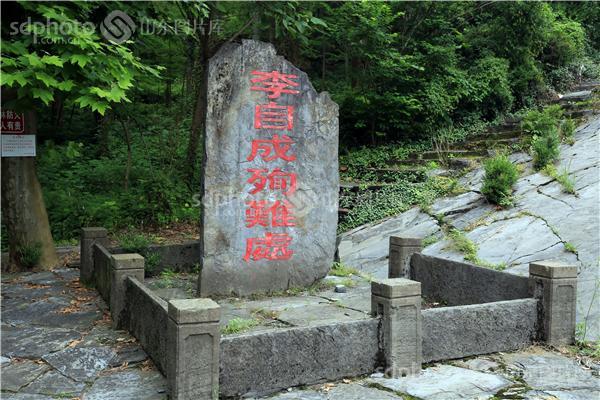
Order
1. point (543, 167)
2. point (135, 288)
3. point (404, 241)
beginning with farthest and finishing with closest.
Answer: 1. point (543, 167)
2. point (404, 241)
3. point (135, 288)

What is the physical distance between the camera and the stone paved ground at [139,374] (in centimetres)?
422

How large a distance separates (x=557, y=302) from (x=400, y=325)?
6.17 feet

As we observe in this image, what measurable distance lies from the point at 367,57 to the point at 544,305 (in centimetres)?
1080

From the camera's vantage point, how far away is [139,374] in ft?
14.8

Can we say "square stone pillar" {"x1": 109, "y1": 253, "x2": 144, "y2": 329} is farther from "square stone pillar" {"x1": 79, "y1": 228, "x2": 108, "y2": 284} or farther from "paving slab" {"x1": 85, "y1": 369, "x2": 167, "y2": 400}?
"square stone pillar" {"x1": 79, "y1": 228, "x2": 108, "y2": 284}

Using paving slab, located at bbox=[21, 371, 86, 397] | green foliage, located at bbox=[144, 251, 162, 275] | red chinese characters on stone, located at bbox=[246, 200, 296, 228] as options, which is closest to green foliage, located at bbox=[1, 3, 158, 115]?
red chinese characters on stone, located at bbox=[246, 200, 296, 228]

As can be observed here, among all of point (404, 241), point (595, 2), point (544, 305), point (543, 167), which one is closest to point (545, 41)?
point (595, 2)

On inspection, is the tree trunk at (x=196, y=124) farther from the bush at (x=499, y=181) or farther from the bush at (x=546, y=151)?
the bush at (x=546, y=151)

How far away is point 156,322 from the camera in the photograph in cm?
466

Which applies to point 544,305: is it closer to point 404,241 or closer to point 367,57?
point 404,241

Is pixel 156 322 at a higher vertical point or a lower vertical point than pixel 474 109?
lower

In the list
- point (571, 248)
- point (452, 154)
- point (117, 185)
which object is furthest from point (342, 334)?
point (117, 185)

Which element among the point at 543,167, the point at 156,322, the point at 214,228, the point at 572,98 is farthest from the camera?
the point at 572,98

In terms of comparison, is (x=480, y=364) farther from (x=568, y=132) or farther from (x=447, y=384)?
(x=568, y=132)
